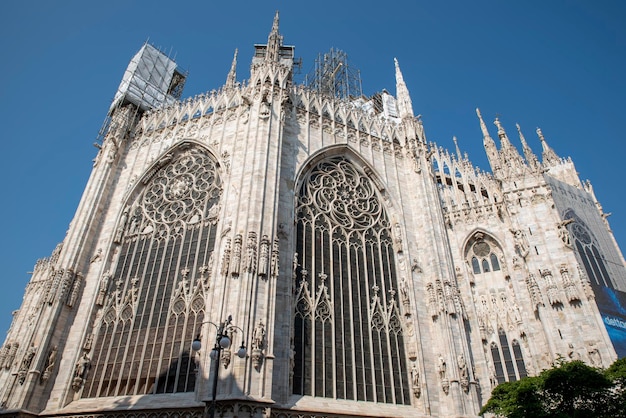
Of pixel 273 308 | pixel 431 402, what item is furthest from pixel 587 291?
pixel 273 308

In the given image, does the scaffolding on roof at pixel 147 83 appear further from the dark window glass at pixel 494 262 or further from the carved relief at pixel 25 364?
the dark window glass at pixel 494 262

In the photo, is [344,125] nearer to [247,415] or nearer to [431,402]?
[431,402]

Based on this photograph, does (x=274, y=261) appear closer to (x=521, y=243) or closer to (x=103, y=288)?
(x=103, y=288)

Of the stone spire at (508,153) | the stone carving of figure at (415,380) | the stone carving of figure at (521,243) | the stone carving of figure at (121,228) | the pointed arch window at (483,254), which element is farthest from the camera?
the stone spire at (508,153)

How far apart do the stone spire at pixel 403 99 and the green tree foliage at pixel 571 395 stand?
1937 centimetres

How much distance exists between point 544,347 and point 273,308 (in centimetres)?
1363

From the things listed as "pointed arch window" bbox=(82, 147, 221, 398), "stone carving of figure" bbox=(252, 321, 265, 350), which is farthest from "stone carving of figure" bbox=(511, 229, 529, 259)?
"pointed arch window" bbox=(82, 147, 221, 398)

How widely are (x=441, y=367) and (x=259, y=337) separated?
8.82 m

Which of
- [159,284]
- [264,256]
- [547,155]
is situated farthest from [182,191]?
[547,155]

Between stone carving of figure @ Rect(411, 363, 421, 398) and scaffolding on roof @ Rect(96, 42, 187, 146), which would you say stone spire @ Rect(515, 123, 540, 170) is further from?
scaffolding on roof @ Rect(96, 42, 187, 146)

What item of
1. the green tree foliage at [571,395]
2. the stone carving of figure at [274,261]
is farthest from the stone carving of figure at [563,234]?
the stone carving of figure at [274,261]

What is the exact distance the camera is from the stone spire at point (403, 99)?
102 feet

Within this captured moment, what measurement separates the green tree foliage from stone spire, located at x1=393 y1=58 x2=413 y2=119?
19367 mm

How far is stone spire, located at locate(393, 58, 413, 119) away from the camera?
3117 cm
